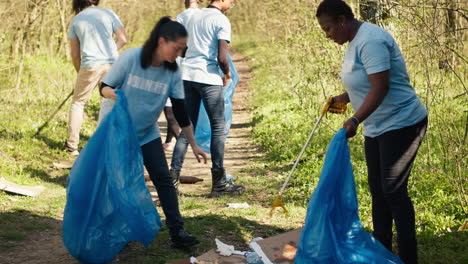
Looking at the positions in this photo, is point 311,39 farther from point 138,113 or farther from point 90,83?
point 138,113

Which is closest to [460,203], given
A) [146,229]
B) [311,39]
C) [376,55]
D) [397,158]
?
[397,158]

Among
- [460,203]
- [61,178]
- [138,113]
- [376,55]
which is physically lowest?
[61,178]

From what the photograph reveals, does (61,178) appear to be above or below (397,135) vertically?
below

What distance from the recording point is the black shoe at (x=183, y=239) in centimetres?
432

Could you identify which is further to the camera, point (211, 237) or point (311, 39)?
point (311, 39)

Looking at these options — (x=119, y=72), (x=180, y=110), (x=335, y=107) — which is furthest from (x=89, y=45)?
(x=335, y=107)

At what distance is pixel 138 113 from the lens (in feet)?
13.5

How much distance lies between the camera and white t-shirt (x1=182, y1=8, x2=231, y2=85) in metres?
5.84

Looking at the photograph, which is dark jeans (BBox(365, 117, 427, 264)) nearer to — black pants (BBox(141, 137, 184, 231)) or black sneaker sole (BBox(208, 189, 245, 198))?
black pants (BBox(141, 137, 184, 231))

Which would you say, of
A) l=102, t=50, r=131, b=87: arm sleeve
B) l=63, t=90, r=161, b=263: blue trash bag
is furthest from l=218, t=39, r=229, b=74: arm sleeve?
l=63, t=90, r=161, b=263: blue trash bag

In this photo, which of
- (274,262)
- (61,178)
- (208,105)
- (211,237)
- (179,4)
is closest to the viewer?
(274,262)

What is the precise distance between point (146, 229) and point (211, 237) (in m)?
0.86

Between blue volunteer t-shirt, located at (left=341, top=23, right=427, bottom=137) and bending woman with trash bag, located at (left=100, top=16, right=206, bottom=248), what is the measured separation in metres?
1.08

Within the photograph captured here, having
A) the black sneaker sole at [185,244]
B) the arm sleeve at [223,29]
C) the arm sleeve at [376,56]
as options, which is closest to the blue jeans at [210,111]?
the arm sleeve at [223,29]
